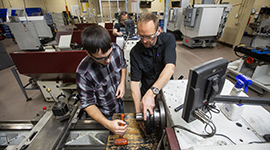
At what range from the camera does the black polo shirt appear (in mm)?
1050

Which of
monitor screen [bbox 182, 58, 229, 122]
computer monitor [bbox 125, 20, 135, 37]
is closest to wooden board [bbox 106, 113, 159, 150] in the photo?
monitor screen [bbox 182, 58, 229, 122]

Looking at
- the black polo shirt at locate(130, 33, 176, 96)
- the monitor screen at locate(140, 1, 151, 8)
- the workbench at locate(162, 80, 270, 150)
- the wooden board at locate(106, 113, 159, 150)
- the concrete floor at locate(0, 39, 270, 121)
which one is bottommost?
the concrete floor at locate(0, 39, 270, 121)

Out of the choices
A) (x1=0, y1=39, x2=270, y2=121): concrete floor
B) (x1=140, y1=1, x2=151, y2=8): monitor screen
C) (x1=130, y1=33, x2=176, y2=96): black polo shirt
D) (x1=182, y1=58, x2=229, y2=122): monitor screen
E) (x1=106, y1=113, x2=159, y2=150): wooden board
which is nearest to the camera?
(x1=182, y1=58, x2=229, y2=122): monitor screen

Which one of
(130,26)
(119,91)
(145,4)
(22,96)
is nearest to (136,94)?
(119,91)

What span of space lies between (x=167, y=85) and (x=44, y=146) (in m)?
0.82

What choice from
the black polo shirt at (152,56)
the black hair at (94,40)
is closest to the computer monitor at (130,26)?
the black polo shirt at (152,56)

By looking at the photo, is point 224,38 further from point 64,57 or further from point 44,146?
point 44,146

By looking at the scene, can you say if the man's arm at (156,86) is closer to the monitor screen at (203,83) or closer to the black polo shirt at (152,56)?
the black polo shirt at (152,56)

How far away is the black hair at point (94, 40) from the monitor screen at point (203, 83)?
1.68 feet

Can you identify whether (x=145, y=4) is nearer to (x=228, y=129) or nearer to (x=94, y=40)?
(x=94, y=40)

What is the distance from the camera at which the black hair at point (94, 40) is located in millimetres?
690

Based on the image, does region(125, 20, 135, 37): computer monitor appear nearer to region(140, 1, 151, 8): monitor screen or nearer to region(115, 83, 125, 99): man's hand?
region(115, 83, 125, 99): man's hand

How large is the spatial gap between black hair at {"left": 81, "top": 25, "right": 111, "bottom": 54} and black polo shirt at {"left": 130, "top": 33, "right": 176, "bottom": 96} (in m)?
0.40

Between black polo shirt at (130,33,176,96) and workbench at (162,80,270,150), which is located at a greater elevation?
black polo shirt at (130,33,176,96)
